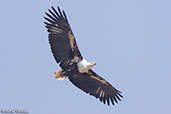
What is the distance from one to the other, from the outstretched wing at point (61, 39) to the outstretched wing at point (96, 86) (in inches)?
38.0

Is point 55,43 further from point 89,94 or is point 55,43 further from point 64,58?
point 89,94

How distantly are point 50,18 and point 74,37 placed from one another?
147cm

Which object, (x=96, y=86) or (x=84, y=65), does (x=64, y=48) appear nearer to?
(x=84, y=65)

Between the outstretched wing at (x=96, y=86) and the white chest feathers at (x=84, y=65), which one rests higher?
the white chest feathers at (x=84, y=65)

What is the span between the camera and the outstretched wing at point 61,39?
19031 millimetres

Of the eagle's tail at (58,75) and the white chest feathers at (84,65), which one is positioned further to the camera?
the white chest feathers at (84,65)

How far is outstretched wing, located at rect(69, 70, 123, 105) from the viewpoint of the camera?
19969 mm

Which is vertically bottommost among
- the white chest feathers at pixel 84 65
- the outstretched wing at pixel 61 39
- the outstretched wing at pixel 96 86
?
the outstretched wing at pixel 96 86

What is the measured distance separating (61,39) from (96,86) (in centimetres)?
317

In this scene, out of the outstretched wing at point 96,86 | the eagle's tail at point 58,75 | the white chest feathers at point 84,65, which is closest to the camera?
the eagle's tail at point 58,75

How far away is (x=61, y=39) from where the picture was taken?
19141 mm

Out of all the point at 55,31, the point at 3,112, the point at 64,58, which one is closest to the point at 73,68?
the point at 64,58

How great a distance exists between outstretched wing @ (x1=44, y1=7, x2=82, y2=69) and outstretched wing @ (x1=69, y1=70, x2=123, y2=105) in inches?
38.0

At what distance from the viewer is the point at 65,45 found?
63.0 ft
